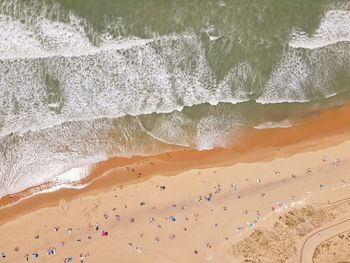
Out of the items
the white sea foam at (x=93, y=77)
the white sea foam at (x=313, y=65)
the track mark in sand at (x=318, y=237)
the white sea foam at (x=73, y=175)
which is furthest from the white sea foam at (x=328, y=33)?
the white sea foam at (x=73, y=175)

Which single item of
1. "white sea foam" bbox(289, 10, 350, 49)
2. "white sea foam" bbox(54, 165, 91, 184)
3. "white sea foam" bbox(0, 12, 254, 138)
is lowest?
"white sea foam" bbox(54, 165, 91, 184)

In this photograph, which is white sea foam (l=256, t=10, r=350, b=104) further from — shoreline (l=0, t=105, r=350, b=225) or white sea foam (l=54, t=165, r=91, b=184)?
white sea foam (l=54, t=165, r=91, b=184)

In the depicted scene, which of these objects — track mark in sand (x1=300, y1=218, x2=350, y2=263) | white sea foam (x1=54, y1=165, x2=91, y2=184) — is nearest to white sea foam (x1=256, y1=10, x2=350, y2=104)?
track mark in sand (x1=300, y1=218, x2=350, y2=263)

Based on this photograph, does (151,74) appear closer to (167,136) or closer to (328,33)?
(167,136)

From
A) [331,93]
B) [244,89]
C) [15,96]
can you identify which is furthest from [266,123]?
[15,96]

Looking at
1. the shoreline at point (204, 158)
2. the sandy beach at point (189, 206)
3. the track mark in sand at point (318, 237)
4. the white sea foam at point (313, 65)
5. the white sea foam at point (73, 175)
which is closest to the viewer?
the sandy beach at point (189, 206)

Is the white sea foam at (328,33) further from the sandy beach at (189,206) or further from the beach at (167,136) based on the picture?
the sandy beach at (189,206)
